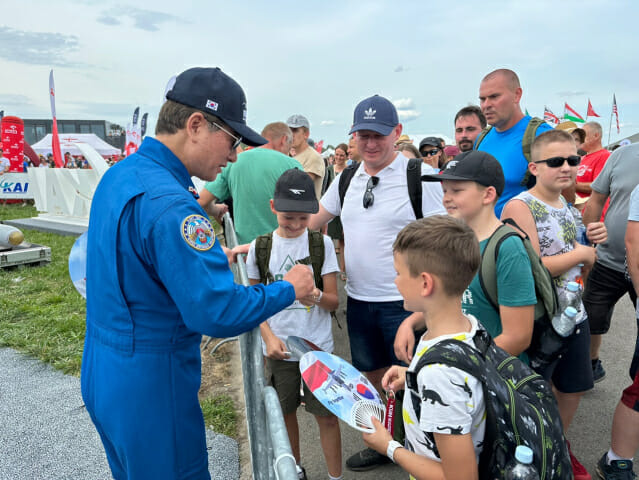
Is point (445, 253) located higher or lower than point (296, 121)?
lower

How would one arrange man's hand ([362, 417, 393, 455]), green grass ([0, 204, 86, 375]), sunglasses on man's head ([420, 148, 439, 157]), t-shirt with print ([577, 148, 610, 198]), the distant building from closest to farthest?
1. man's hand ([362, 417, 393, 455])
2. green grass ([0, 204, 86, 375])
3. t-shirt with print ([577, 148, 610, 198])
4. sunglasses on man's head ([420, 148, 439, 157])
5. the distant building

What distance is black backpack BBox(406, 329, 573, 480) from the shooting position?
1.29 meters

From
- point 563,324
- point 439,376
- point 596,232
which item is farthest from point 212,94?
point 596,232

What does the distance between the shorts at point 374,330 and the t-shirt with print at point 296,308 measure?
10.0 inches

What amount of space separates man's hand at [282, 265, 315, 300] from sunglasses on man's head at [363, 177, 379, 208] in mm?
1115

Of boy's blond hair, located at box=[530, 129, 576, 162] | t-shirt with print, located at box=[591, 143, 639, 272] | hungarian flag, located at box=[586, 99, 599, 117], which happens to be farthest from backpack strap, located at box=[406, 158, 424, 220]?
hungarian flag, located at box=[586, 99, 599, 117]

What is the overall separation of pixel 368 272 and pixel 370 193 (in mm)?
520

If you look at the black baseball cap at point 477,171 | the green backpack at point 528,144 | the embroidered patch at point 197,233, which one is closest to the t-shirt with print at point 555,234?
the black baseball cap at point 477,171

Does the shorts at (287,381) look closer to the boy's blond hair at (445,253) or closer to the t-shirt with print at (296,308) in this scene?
the t-shirt with print at (296,308)

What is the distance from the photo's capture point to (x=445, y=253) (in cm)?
147

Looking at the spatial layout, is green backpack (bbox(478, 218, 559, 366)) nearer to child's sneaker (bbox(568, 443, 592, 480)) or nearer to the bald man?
child's sneaker (bbox(568, 443, 592, 480))

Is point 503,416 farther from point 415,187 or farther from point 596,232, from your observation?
point 596,232

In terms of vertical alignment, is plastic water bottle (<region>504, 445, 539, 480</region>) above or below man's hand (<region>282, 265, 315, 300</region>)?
below

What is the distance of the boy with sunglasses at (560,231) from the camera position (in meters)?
2.42
